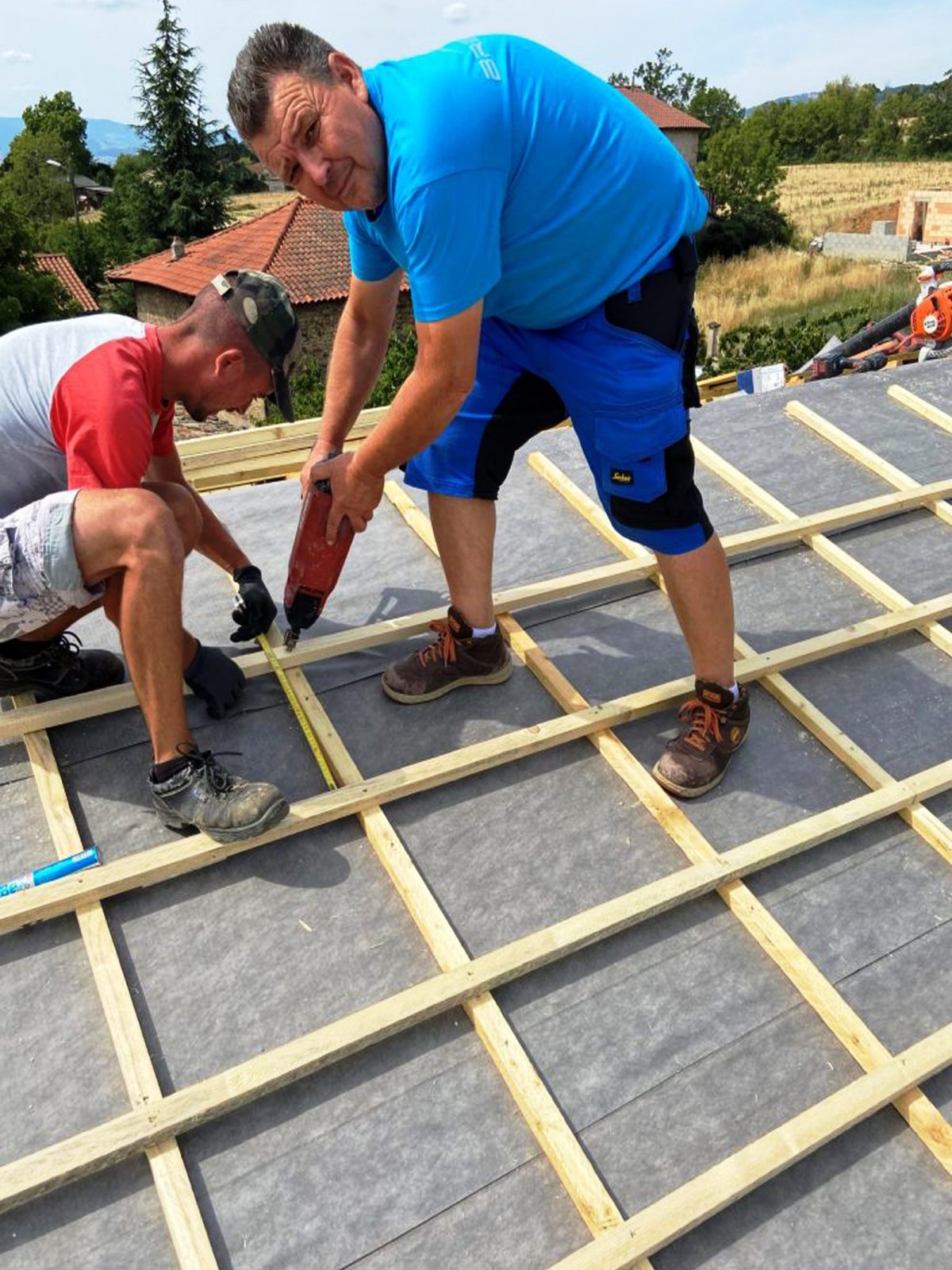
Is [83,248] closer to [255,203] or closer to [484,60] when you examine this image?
[255,203]

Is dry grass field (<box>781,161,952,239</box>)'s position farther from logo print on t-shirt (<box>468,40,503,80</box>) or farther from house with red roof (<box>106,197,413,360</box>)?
logo print on t-shirt (<box>468,40,503,80</box>)

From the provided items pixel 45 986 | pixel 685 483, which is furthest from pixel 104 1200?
pixel 685 483

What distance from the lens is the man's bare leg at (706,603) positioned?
266 centimetres

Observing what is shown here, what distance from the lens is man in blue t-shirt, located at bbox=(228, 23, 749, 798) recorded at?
191cm

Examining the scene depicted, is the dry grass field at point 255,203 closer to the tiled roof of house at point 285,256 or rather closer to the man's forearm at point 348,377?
the tiled roof of house at point 285,256

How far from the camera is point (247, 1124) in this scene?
6.27 ft

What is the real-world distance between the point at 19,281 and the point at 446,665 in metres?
28.7

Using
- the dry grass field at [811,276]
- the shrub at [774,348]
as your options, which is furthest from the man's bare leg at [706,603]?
the dry grass field at [811,276]

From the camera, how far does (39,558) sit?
7.56 ft

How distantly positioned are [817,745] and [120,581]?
213cm

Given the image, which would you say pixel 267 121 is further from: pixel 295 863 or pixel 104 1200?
pixel 104 1200

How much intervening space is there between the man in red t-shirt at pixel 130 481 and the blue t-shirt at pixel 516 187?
0.47 m

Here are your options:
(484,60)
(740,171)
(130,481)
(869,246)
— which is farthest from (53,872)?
(740,171)

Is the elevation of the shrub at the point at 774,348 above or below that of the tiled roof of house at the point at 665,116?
below
